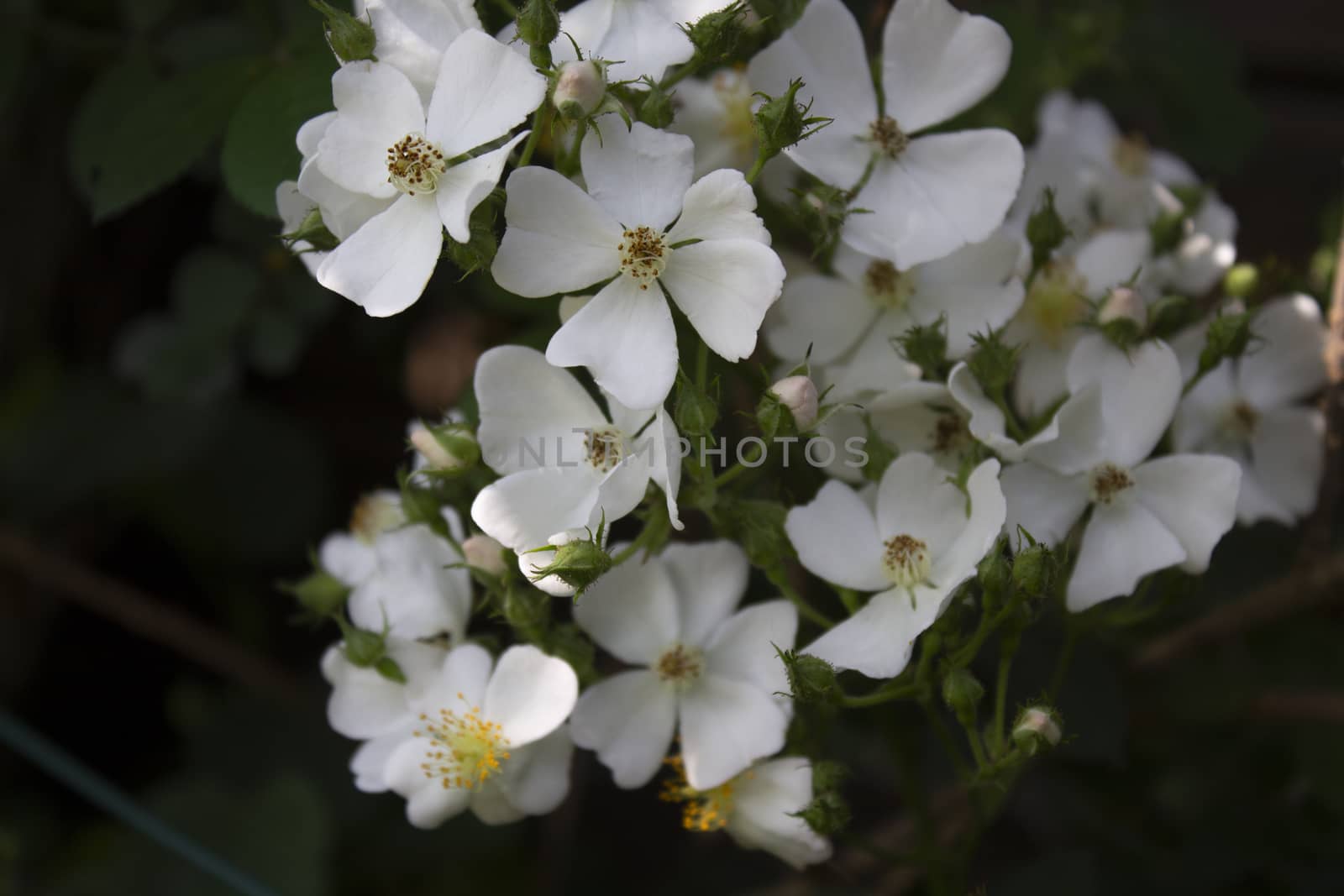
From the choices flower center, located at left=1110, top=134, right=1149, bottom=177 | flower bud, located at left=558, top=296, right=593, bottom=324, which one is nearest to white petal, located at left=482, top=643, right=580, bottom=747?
flower bud, located at left=558, top=296, right=593, bottom=324

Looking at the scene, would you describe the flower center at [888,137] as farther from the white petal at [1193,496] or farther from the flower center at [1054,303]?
the white petal at [1193,496]

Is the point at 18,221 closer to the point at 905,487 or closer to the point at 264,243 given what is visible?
the point at 264,243

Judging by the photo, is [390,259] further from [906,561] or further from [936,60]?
[936,60]

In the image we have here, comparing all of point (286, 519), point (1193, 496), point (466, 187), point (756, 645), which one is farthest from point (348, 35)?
point (286, 519)

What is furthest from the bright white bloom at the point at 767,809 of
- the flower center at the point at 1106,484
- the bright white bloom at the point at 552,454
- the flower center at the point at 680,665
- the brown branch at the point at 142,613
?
the brown branch at the point at 142,613

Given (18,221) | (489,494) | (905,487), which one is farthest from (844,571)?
(18,221)

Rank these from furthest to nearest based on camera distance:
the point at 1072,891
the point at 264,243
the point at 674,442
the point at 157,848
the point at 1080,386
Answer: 1. the point at 157,848
2. the point at 264,243
3. the point at 1072,891
4. the point at 1080,386
5. the point at 674,442

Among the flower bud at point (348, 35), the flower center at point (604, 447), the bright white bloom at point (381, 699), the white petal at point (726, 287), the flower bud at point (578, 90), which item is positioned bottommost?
the bright white bloom at point (381, 699)
